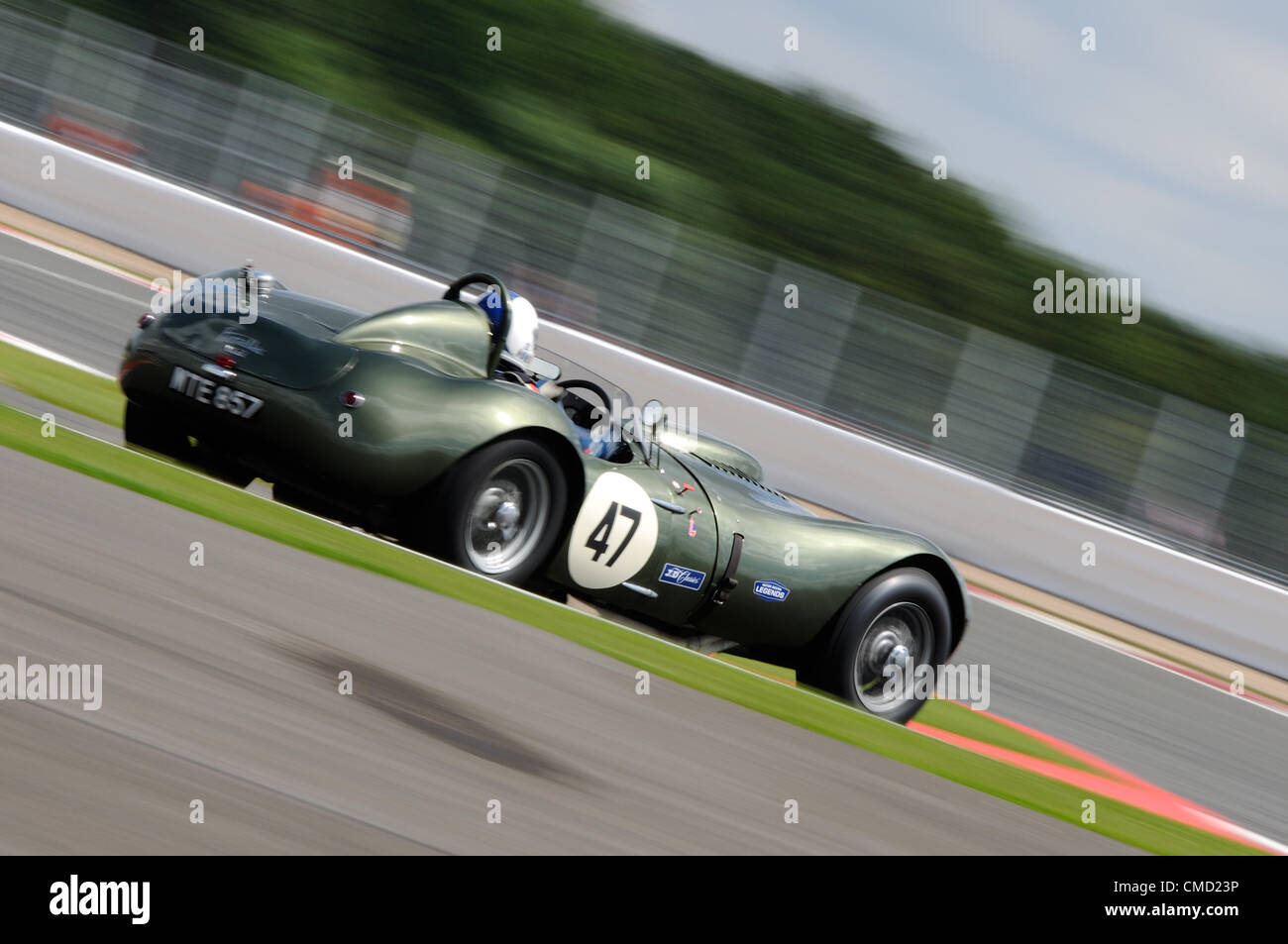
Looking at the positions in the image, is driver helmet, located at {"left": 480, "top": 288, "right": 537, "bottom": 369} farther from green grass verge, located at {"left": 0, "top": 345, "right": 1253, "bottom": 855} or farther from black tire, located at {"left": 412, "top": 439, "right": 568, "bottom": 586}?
green grass verge, located at {"left": 0, "top": 345, "right": 1253, "bottom": 855}

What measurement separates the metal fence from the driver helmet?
7.58m

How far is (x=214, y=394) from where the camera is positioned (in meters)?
5.67

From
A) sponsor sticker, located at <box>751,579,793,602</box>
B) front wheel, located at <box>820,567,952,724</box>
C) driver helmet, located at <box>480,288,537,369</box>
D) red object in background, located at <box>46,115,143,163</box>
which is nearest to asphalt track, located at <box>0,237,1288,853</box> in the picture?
sponsor sticker, located at <box>751,579,793,602</box>

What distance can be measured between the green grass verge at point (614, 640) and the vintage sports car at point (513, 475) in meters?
0.14

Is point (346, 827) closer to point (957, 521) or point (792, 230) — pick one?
point (957, 521)

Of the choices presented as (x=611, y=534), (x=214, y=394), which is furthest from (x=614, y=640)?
(x=214, y=394)

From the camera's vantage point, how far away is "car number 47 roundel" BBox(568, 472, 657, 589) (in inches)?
237

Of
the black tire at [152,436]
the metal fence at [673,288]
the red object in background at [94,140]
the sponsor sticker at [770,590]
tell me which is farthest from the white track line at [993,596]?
the sponsor sticker at [770,590]

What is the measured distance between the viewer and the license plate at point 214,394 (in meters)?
5.62

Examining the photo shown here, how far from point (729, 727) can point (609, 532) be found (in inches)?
43.6

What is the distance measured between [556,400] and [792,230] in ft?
89.8

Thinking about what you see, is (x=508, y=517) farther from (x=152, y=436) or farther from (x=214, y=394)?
(x=152, y=436)

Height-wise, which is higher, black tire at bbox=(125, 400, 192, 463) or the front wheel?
black tire at bbox=(125, 400, 192, 463)

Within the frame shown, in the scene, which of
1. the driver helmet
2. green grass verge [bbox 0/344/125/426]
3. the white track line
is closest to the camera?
the driver helmet
